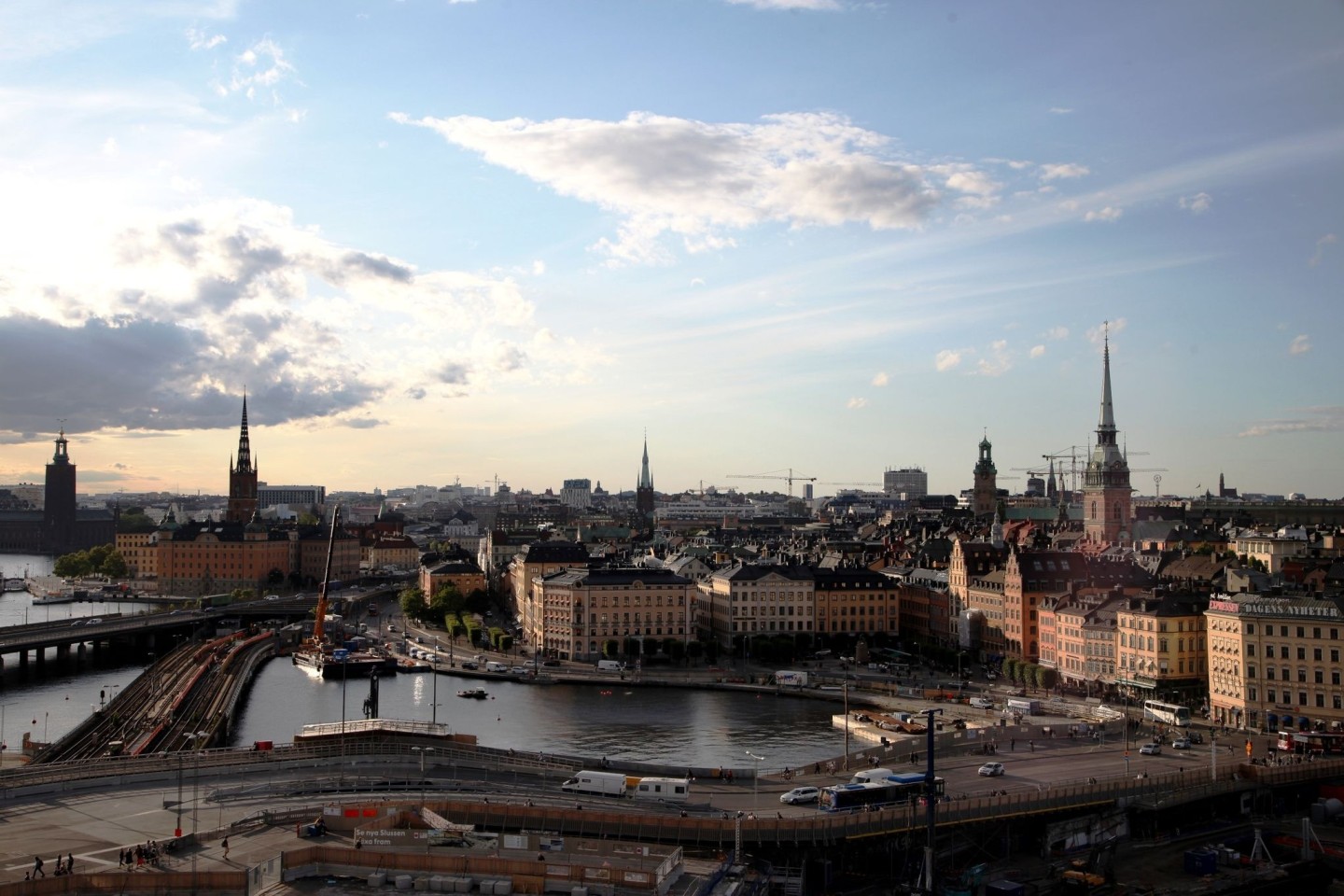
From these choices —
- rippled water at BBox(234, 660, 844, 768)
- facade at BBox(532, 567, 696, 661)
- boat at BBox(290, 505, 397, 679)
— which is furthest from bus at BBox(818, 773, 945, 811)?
facade at BBox(532, 567, 696, 661)

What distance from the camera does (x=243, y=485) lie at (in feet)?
569

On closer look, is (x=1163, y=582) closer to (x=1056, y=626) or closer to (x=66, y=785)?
(x=1056, y=626)

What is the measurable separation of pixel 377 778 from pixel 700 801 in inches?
384

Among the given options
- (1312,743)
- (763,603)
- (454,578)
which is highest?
(454,578)

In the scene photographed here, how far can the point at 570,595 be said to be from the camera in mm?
83500

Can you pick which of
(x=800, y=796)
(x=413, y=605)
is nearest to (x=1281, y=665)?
(x=800, y=796)

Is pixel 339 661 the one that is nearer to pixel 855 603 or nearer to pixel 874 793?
pixel 855 603

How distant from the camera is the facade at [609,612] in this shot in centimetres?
8312

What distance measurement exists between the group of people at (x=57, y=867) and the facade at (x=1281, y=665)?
4444 centimetres

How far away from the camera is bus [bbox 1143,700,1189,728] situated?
54750mm

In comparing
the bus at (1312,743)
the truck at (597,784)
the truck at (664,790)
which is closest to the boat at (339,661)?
the truck at (597,784)

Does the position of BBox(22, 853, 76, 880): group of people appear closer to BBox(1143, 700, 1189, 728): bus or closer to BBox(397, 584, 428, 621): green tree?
BBox(1143, 700, 1189, 728): bus

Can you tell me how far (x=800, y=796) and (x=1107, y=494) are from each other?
75175mm

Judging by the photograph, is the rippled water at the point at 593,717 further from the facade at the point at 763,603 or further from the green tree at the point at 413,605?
the green tree at the point at 413,605
